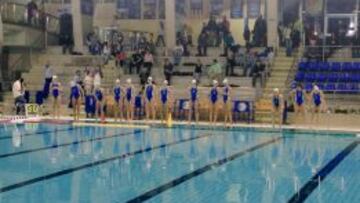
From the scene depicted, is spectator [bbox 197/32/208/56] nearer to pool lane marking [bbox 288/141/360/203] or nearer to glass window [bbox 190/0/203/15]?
glass window [bbox 190/0/203/15]

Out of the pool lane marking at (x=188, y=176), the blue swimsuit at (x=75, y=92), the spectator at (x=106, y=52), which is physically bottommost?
the pool lane marking at (x=188, y=176)

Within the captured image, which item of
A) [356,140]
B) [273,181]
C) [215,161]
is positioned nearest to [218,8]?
[356,140]

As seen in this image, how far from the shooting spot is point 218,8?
27.5 metres

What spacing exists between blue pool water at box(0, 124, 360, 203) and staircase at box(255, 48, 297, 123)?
3.68 metres

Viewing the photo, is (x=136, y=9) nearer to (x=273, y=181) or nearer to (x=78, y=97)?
(x=78, y=97)

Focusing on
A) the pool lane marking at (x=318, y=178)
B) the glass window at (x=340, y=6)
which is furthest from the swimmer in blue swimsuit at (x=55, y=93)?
the glass window at (x=340, y=6)

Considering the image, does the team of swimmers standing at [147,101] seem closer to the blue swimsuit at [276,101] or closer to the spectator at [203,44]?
the blue swimsuit at [276,101]

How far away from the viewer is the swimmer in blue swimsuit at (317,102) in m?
17.3

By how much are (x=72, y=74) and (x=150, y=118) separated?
197 inches

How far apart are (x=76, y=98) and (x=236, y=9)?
1087 cm

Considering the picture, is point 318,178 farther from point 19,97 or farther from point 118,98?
point 19,97

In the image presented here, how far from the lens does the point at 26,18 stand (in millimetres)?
24594

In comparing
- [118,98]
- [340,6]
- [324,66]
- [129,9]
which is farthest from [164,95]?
[340,6]

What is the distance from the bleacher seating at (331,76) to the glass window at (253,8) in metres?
5.72
